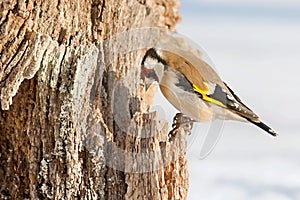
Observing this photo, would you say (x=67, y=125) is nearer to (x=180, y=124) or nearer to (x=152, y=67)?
(x=180, y=124)

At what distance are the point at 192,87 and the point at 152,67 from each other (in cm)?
18

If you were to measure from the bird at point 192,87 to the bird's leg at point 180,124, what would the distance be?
0.05m

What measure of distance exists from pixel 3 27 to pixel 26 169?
0.44 m

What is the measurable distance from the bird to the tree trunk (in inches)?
17.1

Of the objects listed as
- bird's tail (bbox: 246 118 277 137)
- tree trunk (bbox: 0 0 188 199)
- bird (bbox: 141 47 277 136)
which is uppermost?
bird (bbox: 141 47 277 136)

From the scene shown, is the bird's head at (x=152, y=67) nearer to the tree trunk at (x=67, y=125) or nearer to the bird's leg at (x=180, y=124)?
the bird's leg at (x=180, y=124)

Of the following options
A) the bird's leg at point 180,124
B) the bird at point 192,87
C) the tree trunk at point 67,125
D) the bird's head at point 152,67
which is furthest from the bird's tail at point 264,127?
the tree trunk at point 67,125

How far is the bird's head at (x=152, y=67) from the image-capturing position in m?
2.50

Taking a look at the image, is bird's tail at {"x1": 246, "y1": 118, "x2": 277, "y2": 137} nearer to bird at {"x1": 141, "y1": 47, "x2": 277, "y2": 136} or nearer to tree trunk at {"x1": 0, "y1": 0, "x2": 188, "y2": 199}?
bird at {"x1": 141, "y1": 47, "x2": 277, "y2": 136}

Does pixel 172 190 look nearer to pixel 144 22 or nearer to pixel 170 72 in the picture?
pixel 170 72

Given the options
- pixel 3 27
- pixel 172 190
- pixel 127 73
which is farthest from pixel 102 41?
pixel 172 190

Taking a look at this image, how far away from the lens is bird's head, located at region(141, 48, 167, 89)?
2496 millimetres

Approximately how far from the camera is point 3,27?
1.92m

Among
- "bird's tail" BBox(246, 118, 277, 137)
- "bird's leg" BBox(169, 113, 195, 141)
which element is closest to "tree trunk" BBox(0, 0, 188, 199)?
"bird's leg" BBox(169, 113, 195, 141)
